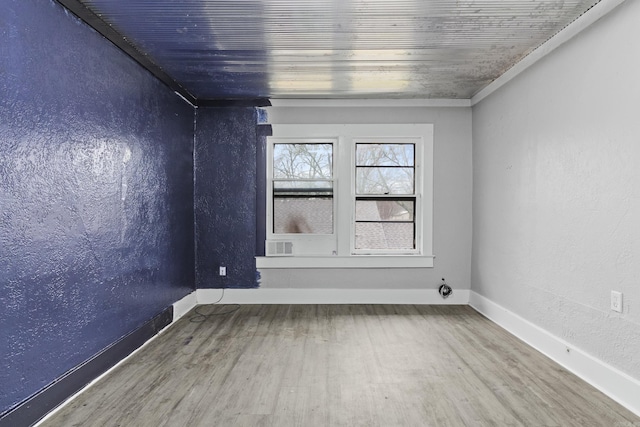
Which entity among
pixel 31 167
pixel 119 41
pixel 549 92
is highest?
pixel 119 41

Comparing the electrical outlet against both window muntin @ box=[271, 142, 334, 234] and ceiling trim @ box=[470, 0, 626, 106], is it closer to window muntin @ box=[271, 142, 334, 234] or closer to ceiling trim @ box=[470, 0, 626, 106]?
ceiling trim @ box=[470, 0, 626, 106]

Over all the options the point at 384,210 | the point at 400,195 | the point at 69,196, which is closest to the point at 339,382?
the point at 69,196

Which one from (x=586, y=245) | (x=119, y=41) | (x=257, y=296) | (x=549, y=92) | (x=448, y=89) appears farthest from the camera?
(x=257, y=296)

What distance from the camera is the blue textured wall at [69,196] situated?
73.4 inches

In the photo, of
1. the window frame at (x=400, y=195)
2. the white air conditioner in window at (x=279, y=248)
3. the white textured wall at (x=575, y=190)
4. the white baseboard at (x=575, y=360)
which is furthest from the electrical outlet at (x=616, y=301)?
the white air conditioner in window at (x=279, y=248)

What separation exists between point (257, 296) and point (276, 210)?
1.01 m

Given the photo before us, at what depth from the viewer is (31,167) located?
1.97 metres

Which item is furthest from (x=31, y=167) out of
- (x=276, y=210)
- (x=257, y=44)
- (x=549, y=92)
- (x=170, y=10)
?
(x=549, y=92)

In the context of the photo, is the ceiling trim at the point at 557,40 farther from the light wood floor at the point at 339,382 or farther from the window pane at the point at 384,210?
the light wood floor at the point at 339,382

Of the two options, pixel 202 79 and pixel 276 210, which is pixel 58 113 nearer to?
pixel 202 79

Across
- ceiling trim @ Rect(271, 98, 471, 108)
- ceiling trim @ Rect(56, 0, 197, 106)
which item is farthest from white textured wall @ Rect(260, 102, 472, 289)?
ceiling trim @ Rect(56, 0, 197, 106)

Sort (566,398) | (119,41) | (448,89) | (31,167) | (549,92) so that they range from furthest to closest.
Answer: (448,89) → (549,92) → (119,41) → (566,398) → (31,167)

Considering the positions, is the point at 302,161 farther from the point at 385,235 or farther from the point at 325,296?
the point at 325,296

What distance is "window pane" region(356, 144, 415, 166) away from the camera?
4.52 m
